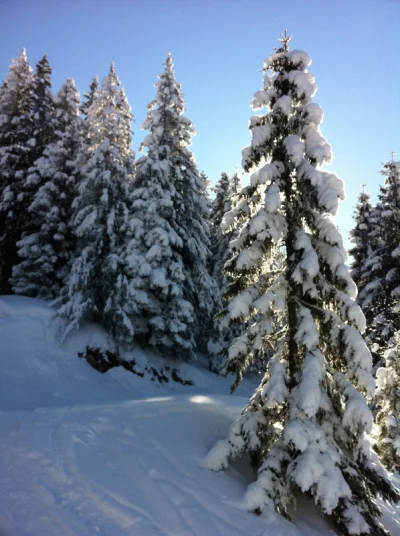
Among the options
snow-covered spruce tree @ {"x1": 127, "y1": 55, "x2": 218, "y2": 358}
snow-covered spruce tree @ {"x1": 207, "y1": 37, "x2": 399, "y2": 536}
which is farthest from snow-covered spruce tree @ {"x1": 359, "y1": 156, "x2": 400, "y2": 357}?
snow-covered spruce tree @ {"x1": 207, "y1": 37, "x2": 399, "y2": 536}

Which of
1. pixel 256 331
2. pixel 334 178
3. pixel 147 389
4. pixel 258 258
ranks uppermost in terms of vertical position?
pixel 334 178

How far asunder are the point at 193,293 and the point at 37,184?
1280 centimetres

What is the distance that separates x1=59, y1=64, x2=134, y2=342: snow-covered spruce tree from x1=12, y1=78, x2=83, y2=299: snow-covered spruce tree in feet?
6.46

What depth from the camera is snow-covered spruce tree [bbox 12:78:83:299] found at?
21.6 meters

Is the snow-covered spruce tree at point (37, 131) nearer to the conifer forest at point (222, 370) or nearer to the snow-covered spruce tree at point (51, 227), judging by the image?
the snow-covered spruce tree at point (51, 227)

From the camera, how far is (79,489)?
19.3 ft

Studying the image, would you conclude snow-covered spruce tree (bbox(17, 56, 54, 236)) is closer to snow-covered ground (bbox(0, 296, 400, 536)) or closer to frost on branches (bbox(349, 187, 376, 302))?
snow-covered ground (bbox(0, 296, 400, 536))

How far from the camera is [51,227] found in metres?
22.0

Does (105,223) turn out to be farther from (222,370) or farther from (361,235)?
(361,235)

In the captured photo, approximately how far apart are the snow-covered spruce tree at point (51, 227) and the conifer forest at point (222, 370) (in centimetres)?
194

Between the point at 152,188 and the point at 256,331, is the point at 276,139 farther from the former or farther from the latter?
the point at 152,188

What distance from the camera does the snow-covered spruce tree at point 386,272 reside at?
19.7m

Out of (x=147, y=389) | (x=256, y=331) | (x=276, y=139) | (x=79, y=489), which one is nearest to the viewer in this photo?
(x=79, y=489)

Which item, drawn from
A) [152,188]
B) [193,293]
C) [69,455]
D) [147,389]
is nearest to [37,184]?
[152,188]
